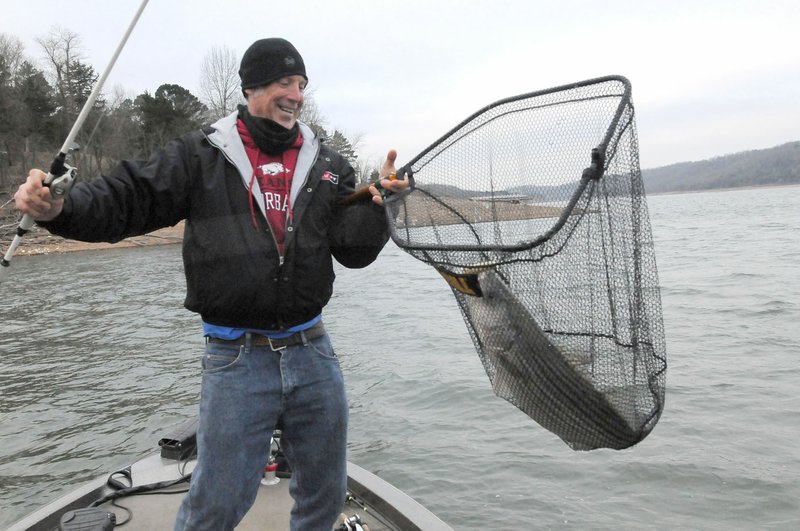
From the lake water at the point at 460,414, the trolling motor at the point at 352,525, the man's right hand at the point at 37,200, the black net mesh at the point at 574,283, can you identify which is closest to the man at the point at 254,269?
the man's right hand at the point at 37,200

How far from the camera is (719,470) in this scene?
24.0ft

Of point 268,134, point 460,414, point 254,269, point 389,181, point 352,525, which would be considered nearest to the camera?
point 254,269

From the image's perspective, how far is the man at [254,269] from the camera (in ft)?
8.84

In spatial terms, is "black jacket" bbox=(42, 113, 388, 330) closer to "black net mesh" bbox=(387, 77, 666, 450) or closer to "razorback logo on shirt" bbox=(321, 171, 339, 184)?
"razorback logo on shirt" bbox=(321, 171, 339, 184)

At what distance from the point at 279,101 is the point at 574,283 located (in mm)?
1509

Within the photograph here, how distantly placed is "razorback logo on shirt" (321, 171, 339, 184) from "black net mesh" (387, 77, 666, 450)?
0.28 m

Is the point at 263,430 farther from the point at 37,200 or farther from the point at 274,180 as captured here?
the point at 37,200

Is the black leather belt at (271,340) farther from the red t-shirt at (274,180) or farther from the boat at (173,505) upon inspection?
the boat at (173,505)

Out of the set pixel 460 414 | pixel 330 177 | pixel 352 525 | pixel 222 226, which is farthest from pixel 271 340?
pixel 460 414

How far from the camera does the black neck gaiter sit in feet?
9.39

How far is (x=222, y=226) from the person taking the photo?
2.77 metres

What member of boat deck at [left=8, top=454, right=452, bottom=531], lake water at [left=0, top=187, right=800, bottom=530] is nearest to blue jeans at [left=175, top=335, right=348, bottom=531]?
boat deck at [left=8, top=454, right=452, bottom=531]

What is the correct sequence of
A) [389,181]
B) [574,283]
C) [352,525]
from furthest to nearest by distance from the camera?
1. [352,525]
2. [389,181]
3. [574,283]

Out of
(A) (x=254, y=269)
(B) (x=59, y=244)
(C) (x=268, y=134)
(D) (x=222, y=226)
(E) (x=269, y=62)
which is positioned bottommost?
(A) (x=254, y=269)
